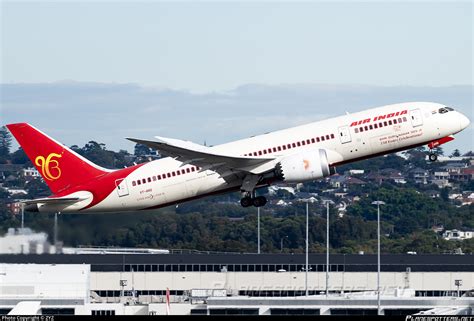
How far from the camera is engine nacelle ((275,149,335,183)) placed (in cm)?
8112

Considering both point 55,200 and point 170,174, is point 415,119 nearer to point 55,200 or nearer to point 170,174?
point 170,174

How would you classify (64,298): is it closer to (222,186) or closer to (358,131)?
(222,186)

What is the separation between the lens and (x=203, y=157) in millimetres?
81188

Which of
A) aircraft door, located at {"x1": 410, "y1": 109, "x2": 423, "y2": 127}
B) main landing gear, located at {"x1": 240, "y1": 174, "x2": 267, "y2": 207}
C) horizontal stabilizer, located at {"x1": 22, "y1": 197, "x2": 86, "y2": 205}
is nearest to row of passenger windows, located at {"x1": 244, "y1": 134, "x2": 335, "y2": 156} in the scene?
main landing gear, located at {"x1": 240, "y1": 174, "x2": 267, "y2": 207}

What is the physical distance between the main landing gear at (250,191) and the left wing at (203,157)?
0.70 m

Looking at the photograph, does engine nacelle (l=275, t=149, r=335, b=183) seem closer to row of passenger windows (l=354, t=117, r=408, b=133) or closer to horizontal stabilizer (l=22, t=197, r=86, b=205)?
row of passenger windows (l=354, t=117, r=408, b=133)

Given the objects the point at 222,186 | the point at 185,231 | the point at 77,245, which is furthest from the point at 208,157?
the point at 185,231

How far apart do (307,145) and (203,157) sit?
556 cm

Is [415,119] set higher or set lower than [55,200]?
higher

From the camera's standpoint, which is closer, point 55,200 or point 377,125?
point 377,125

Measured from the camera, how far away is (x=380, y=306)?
92.2m

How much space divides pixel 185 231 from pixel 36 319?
83.9 meters

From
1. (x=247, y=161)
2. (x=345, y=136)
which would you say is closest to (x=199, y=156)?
(x=247, y=161)

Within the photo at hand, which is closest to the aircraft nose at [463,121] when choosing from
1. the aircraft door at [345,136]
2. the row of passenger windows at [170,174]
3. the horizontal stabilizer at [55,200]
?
the aircraft door at [345,136]
